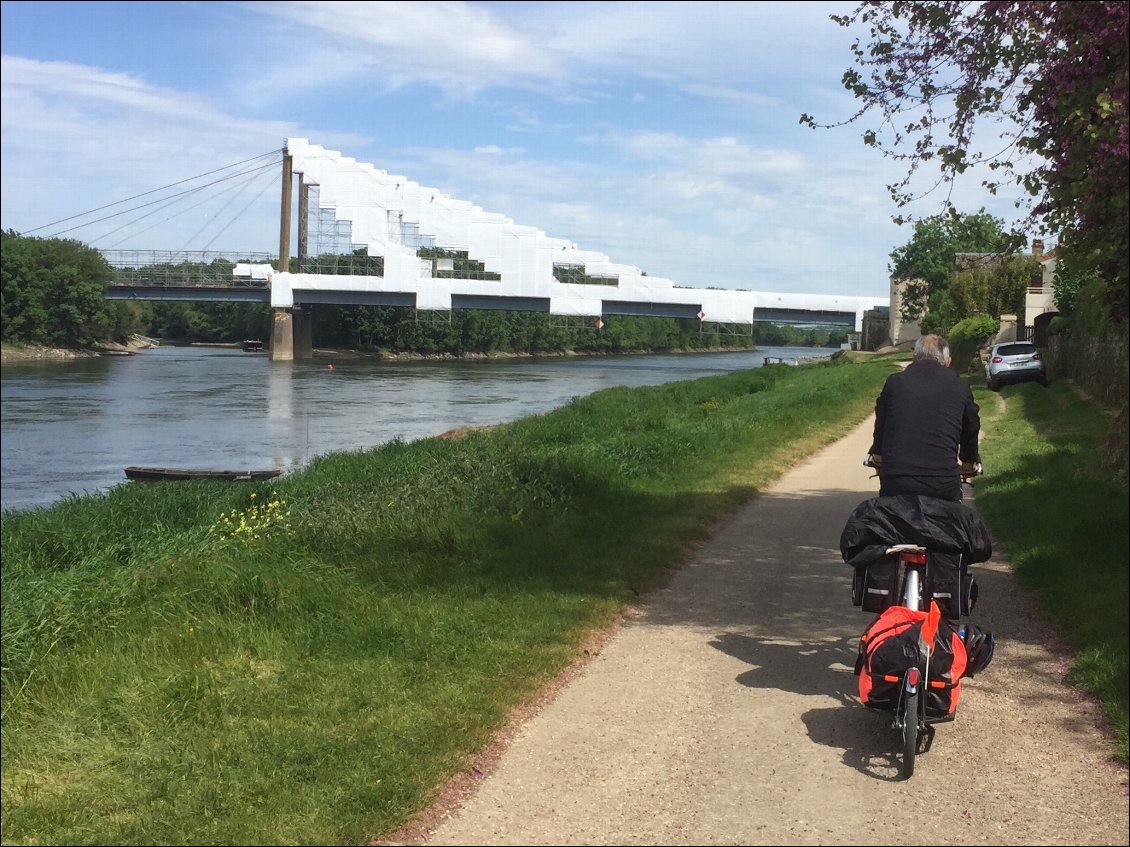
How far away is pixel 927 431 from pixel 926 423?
37mm

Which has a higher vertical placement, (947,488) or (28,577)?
(947,488)

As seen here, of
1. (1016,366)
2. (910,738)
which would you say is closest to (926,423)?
(910,738)

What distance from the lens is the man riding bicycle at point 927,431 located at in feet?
17.8

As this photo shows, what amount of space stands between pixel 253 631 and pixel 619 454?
8.71 meters

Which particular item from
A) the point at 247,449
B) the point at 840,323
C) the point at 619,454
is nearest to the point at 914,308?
the point at 840,323

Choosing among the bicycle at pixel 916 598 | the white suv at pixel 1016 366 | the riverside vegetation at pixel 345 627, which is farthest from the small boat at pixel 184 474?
the bicycle at pixel 916 598

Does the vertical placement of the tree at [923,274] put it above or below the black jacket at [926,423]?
above

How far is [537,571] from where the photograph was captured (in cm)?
827

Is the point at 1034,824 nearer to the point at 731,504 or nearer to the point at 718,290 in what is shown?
the point at 731,504

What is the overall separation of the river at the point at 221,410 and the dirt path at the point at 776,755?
16270 mm

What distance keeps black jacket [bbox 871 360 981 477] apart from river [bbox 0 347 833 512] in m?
17.4

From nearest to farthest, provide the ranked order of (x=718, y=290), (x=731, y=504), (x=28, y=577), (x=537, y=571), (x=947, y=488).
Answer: (x=947, y=488) → (x=537, y=571) → (x=28, y=577) → (x=731, y=504) → (x=718, y=290)

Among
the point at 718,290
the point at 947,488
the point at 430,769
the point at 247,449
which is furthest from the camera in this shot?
the point at 718,290

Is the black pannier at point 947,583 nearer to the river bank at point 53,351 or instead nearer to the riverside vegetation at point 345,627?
the riverside vegetation at point 345,627
